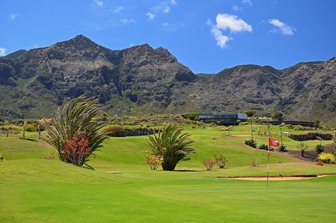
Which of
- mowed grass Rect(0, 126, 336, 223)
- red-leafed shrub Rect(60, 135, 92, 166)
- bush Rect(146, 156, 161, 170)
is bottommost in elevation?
bush Rect(146, 156, 161, 170)

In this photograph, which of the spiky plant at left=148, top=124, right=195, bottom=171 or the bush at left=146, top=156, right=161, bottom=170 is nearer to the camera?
the bush at left=146, top=156, right=161, bottom=170

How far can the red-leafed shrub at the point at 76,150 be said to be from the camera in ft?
126

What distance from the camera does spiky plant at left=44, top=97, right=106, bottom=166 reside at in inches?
1554

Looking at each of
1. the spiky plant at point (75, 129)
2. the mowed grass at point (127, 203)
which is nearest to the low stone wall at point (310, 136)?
the spiky plant at point (75, 129)

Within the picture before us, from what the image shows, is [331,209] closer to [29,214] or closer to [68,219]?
[68,219]

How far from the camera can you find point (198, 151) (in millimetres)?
67938

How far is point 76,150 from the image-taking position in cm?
3919

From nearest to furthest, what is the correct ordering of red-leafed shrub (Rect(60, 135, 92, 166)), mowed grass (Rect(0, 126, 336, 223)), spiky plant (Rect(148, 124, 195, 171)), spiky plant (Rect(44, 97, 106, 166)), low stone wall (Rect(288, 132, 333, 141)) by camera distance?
mowed grass (Rect(0, 126, 336, 223)) → red-leafed shrub (Rect(60, 135, 92, 166)) → spiky plant (Rect(44, 97, 106, 166)) → spiky plant (Rect(148, 124, 195, 171)) → low stone wall (Rect(288, 132, 333, 141))

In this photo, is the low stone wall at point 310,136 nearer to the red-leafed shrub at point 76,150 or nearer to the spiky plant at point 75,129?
the spiky plant at point 75,129

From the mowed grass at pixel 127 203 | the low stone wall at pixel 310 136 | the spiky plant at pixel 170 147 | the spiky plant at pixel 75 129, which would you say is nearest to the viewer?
the mowed grass at pixel 127 203

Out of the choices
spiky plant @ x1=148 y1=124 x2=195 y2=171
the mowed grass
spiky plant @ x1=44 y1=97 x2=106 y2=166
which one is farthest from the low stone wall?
the mowed grass

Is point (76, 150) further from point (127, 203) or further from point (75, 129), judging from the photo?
point (127, 203)

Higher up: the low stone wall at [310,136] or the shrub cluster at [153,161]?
the low stone wall at [310,136]

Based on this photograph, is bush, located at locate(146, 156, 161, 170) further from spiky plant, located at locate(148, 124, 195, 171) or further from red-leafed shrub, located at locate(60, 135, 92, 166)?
red-leafed shrub, located at locate(60, 135, 92, 166)
